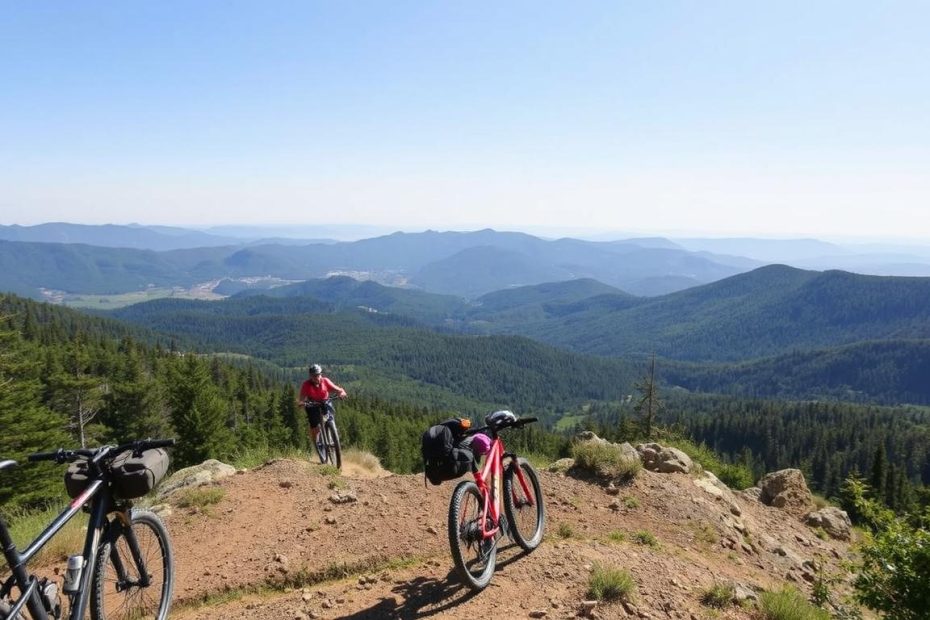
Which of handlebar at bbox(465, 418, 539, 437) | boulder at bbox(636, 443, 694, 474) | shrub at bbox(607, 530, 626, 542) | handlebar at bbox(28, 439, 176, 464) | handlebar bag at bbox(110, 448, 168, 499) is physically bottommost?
boulder at bbox(636, 443, 694, 474)

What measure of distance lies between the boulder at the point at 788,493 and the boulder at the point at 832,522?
0.31 m

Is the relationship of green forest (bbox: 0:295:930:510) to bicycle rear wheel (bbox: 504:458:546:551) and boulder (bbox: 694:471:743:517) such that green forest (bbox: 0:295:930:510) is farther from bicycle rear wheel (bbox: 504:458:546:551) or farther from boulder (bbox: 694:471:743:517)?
bicycle rear wheel (bbox: 504:458:546:551)

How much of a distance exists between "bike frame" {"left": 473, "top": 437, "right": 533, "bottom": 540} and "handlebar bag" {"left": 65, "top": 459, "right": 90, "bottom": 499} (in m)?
3.73

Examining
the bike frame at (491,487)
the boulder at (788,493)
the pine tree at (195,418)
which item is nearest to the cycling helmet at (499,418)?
the bike frame at (491,487)

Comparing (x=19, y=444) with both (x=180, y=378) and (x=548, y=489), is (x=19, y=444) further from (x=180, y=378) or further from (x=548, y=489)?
(x=548, y=489)

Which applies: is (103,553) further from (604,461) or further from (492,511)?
(604,461)

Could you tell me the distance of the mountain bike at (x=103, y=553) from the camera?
11.9ft

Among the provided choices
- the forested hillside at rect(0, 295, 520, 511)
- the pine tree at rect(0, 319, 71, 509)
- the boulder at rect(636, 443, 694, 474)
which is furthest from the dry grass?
the pine tree at rect(0, 319, 71, 509)

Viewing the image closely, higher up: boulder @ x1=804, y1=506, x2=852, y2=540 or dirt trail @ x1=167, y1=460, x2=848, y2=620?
dirt trail @ x1=167, y1=460, x2=848, y2=620

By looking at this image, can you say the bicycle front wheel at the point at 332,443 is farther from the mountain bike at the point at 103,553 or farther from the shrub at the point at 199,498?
the mountain bike at the point at 103,553

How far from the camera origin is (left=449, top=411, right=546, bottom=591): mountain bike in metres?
5.55

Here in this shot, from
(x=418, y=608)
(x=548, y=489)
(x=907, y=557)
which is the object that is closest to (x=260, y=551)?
(x=418, y=608)

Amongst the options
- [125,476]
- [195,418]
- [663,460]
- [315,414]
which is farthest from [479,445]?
[195,418]

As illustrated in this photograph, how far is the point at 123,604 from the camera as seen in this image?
5035 millimetres
